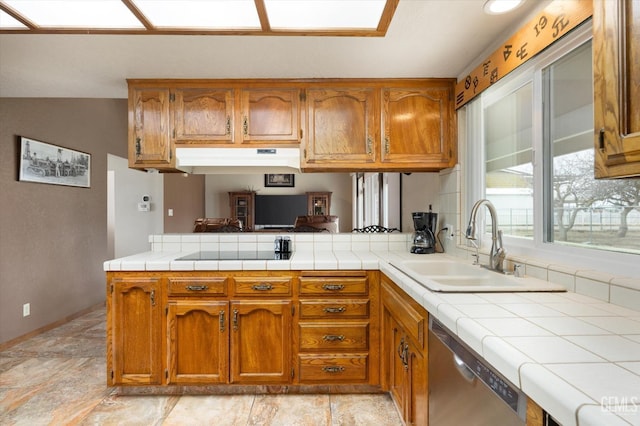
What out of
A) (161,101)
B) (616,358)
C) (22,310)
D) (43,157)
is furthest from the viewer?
(43,157)

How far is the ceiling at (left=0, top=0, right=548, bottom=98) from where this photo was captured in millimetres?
1652

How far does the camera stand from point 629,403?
1.73 ft

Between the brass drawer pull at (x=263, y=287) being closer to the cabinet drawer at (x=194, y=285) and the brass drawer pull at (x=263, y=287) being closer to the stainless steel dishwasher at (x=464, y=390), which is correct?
the cabinet drawer at (x=194, y=285)

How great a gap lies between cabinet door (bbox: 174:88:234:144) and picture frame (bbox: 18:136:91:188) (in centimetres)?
173

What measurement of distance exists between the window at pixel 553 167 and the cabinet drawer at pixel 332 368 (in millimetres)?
1112

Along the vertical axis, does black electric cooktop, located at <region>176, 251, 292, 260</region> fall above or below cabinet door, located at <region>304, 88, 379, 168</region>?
below

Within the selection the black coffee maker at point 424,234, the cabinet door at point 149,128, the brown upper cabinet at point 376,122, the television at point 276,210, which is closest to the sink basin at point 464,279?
the black coffee maker at point 424,234

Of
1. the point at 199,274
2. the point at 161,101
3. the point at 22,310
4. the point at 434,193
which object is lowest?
the point at 22,310

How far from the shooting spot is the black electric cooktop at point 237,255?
7.29 ft

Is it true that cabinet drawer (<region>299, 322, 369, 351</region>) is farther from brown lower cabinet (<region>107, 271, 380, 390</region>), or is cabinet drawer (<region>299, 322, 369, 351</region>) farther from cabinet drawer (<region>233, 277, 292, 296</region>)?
cabinet drawer (<region>233, 277, 292, 296</region>)

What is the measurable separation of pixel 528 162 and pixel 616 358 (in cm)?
124

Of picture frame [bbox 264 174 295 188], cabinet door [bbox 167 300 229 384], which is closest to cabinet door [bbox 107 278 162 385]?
cabinet door [bbox 167 300 229 384]

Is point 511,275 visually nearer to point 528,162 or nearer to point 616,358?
point 528,162

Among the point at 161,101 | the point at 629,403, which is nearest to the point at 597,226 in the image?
the point at 629,403
